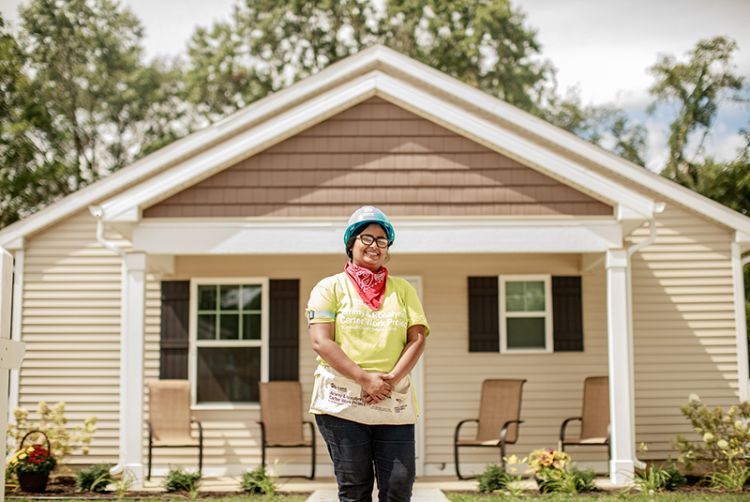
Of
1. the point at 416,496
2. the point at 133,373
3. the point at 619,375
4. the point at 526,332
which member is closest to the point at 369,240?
the point at 416,496

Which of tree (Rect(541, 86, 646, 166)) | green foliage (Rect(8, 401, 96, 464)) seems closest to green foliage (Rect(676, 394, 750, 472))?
green foliage (Rect(8, 401, 96, 464))

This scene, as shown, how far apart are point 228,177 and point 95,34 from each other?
61.9 feet

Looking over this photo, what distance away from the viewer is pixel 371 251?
4.00m

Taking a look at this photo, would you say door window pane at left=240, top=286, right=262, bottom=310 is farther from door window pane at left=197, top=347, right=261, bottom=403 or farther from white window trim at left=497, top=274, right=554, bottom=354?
white window trim at left=497, top=274, right=554, bottom=354

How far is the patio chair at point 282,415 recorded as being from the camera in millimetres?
9891

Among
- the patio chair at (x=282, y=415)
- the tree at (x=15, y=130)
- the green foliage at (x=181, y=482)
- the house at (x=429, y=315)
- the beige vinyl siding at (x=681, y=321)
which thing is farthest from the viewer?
the tree at (x=15, y=130)

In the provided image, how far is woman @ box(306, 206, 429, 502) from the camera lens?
147 inches

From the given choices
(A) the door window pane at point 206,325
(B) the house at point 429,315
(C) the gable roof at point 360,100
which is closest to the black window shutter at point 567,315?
(B) the house at point 429,315

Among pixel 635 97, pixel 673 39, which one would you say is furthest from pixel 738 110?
pixel 635 97

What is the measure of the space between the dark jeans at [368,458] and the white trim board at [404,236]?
16.5 ft

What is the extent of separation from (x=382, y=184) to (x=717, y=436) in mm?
4025

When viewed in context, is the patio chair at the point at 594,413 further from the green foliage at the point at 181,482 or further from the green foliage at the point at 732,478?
the green foliage at the point at 181,482

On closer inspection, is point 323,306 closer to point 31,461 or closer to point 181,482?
point 181,482

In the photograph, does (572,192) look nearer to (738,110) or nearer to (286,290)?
(286,290)
